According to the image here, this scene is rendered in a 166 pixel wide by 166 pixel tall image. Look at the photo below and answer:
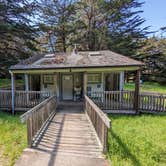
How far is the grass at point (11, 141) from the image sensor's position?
4.50 m

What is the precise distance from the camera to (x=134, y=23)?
2727 centimetres

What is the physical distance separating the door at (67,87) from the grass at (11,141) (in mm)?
4676

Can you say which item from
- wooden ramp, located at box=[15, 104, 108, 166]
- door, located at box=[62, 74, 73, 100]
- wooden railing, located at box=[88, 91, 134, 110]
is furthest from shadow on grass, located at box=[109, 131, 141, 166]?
door, located at box=[62, 74, 73, 100]

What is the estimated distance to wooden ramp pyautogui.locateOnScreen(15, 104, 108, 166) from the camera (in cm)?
413

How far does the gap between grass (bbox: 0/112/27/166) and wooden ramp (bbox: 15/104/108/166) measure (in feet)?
1.09

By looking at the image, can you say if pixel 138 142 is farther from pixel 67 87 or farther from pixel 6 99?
pixel 6 99

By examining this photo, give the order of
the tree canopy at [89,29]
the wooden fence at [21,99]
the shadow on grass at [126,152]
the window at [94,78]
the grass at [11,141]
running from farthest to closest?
the tree canopy at [89,29] < the window at [94,78] < the wooden fence at [21,99] < the grass at [11,141] < the shadow on grass at [126,152]

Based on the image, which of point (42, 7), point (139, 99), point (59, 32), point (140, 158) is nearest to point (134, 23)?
point (59, 32)

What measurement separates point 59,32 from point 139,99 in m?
18.4

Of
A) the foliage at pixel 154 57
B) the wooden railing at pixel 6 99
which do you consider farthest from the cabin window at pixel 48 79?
the foliage at pixel 154 57

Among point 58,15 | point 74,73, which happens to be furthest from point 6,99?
point 58,15

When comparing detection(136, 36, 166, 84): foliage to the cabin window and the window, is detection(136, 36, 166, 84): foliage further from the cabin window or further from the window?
the cabin window

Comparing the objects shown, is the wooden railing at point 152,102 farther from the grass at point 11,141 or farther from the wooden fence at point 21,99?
the grass at point 11,141

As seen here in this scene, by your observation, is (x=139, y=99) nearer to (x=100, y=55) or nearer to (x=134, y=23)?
(x=100, y=55)
